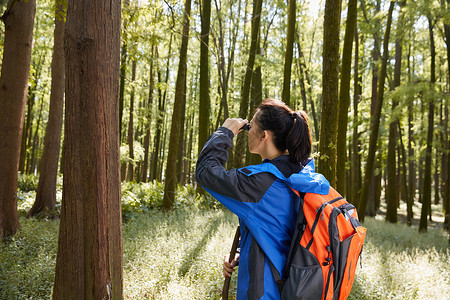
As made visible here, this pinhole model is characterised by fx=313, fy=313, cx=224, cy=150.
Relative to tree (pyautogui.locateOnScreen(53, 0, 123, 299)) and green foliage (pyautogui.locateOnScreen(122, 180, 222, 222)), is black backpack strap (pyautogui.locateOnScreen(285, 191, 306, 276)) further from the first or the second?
green foliage (pyautogui.locateOnScreen(122, 180, 222, 222))

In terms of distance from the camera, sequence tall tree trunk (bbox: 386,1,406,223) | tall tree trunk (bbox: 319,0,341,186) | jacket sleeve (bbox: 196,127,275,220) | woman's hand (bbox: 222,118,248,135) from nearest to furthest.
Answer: jacket sleeve (bbox: 196,127,275,220)
woman's hand (bbox: 222,118,248,135)
tall tree trunk (bbox: 319,0,341,186)
tall tree trunk (bbox: 386,1,406,223)

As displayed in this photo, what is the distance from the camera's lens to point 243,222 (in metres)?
1.92

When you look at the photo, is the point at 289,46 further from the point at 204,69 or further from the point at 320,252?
the point at 320,252

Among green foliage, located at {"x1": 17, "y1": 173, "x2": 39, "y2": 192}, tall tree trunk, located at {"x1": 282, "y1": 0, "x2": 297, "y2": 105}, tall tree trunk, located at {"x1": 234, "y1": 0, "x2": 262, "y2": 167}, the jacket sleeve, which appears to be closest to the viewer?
the jacket sleeve

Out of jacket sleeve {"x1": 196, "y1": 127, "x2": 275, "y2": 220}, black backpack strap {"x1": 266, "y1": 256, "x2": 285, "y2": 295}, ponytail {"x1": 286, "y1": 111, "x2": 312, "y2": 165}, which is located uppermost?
ponytail {"x1": 286, "y1": 111, "x2": 312, "y2": 165}

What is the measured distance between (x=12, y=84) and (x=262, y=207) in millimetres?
6057

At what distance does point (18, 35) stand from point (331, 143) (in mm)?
6208

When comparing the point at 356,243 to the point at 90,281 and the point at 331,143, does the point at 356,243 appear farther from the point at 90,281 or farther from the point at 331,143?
the point at 331,143

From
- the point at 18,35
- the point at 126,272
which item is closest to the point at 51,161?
the point at 18,35

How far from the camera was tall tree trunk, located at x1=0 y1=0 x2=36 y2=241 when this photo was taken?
19.2 ft

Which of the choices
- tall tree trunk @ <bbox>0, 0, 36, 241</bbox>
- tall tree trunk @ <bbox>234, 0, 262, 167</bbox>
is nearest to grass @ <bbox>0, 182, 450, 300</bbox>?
tall tree trunk @ <bbox>0, 0, 36, 241</bbox>

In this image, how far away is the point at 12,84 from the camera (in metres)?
5.88

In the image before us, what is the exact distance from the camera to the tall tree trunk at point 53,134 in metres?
9.00

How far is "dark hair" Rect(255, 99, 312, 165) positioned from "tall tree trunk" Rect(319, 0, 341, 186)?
4.06 meters
